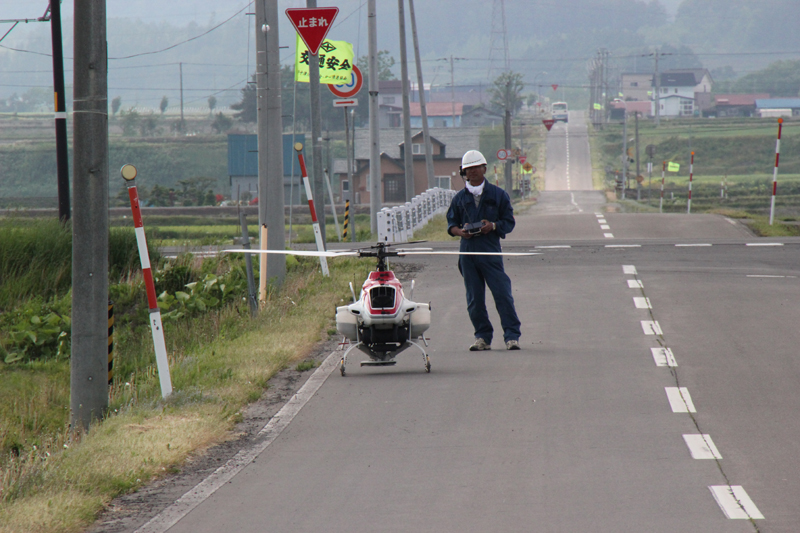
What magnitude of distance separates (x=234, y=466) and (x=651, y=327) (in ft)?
20.6

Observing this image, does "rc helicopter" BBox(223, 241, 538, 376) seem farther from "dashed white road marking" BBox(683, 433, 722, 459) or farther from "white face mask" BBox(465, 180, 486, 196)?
"dashed white road marking" BBox(683, 433, 722, 459)

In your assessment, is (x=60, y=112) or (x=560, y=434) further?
(x=60, y=112)

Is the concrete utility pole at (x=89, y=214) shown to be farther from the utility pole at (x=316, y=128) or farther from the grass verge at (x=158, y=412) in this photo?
the utility pole at (x=316, y=128)

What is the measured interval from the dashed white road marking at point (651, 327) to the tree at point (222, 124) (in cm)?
12962

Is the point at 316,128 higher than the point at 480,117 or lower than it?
lower

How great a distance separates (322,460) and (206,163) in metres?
113

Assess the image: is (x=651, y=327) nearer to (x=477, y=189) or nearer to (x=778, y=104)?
(x=477, y=189)

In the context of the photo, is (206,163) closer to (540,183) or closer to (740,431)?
(540,183)

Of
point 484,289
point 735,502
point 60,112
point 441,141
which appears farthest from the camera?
point 441,141

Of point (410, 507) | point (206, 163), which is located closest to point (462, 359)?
point (410, 507)

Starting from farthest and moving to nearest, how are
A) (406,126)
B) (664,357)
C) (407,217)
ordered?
(406,126), (407,217), (664,357)

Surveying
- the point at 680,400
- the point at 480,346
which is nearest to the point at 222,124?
the point at 480,346

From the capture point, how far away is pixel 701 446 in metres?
6.55

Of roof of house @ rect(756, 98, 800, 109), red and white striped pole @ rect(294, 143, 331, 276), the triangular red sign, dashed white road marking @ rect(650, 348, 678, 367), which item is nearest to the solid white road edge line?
dashed white road marking @ rect(650, 348, 678, 367)
